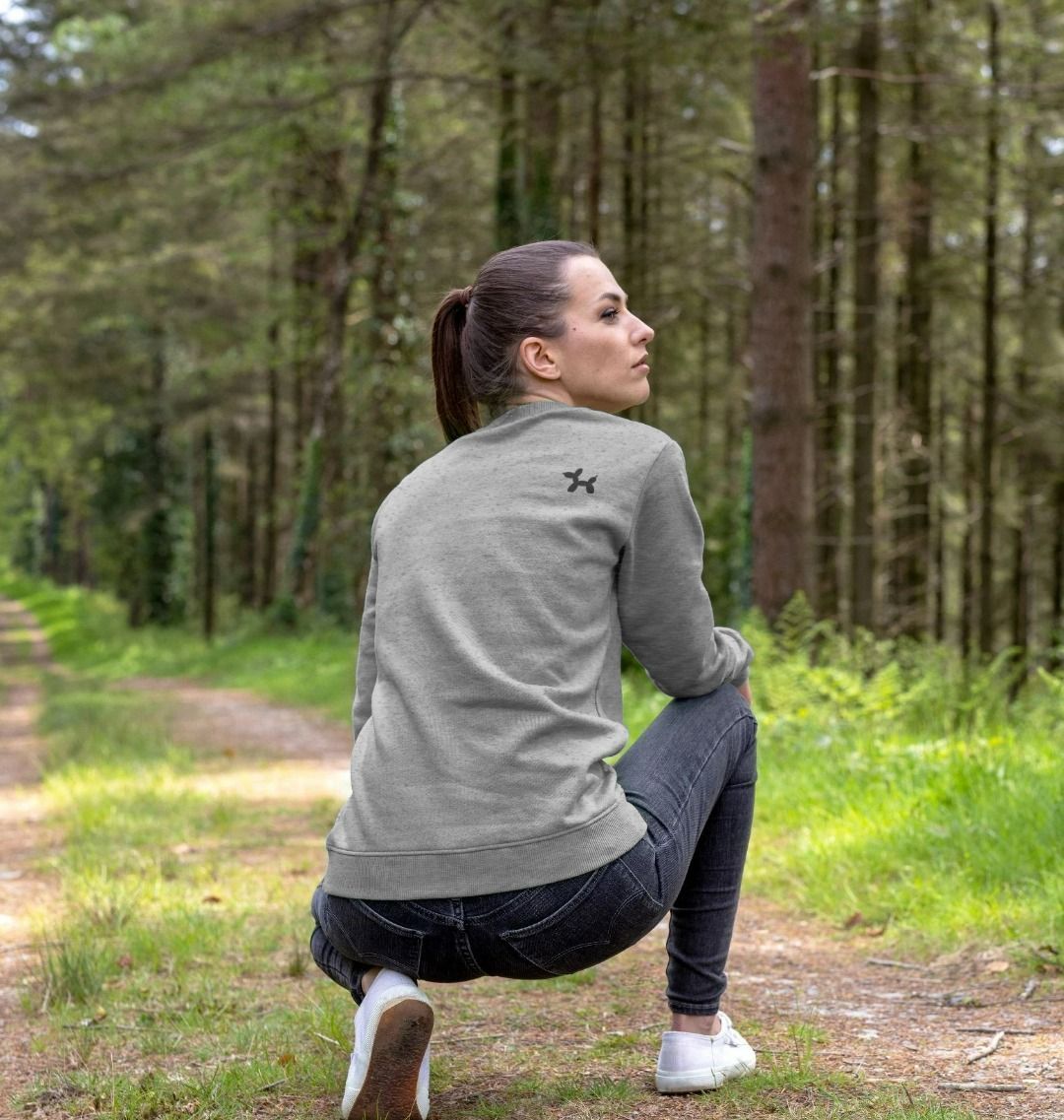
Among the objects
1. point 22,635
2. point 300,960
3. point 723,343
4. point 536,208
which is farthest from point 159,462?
point 300,960

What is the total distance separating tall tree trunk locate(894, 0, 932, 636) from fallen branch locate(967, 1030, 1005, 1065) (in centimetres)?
1393

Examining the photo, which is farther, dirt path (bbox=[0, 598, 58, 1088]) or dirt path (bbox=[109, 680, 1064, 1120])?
dirt path (bbox=[0, 598, 58, 1088])

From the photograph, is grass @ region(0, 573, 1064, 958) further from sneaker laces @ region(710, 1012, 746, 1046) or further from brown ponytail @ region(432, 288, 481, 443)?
brown ponytail @ region(432, 288, 481, 443)

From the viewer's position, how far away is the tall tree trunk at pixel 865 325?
1544 centimetres

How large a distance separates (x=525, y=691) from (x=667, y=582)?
1.23ft

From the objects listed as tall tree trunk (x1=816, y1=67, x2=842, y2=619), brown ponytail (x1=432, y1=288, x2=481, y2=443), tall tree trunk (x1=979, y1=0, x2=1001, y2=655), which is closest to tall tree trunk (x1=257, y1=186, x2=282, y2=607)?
tall tree trunk (x1=816, y1=67, x2=842, y2=619)

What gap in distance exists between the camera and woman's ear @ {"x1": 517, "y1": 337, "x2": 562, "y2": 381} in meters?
2.74

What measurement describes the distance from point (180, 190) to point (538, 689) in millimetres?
19045

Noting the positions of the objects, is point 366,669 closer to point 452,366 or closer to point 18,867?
point 452,366

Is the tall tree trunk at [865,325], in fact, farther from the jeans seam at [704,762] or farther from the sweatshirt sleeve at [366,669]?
the sweatshirt sleeve at [366,669]

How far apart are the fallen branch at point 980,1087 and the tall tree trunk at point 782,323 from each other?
23.3 ft

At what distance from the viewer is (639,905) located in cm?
256

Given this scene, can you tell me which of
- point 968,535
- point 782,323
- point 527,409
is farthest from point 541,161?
point 968,535

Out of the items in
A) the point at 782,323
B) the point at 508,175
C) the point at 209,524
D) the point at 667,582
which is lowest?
the point at 209,524
